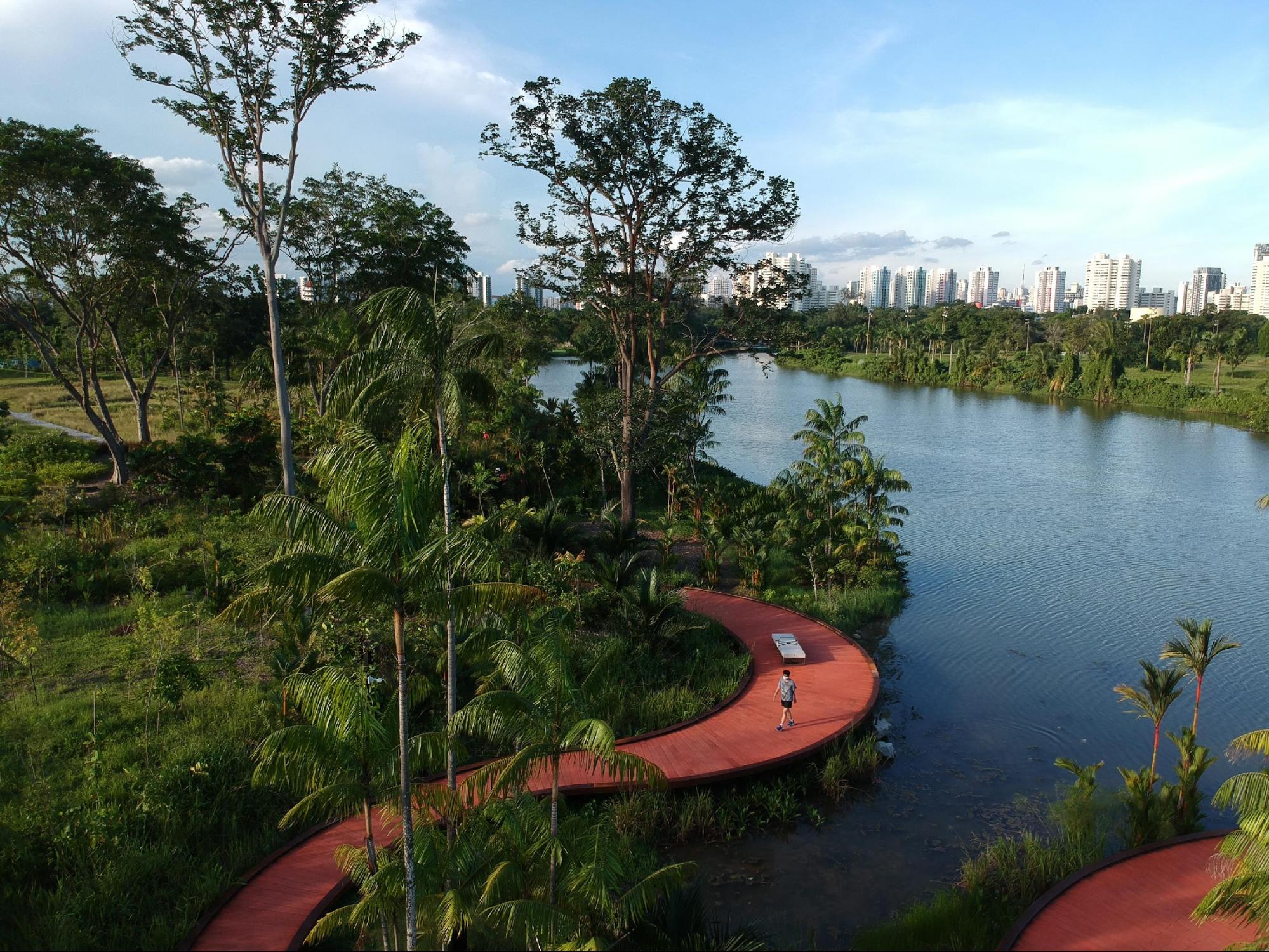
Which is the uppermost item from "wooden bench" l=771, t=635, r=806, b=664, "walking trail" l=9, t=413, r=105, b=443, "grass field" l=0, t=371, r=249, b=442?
"grass field" l=0, t=371, r=249, b=442

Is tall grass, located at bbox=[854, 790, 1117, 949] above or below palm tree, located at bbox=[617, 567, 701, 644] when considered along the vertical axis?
below

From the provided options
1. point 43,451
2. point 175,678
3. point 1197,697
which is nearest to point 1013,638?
point 1197,697

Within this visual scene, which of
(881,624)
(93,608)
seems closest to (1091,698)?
(881,624)

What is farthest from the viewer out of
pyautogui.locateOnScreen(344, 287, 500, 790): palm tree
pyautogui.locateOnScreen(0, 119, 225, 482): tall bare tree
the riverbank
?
the riverbank

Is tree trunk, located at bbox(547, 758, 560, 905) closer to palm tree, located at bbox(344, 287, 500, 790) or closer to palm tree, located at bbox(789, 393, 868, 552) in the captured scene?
palm tree, located at bbox(344, 287, 500, 790)

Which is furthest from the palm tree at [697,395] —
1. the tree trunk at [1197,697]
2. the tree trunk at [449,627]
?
the tree trunk at [449,627]

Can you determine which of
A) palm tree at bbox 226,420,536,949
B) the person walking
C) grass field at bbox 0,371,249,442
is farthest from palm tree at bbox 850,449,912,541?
grass field at bbox 0,371,249,442
